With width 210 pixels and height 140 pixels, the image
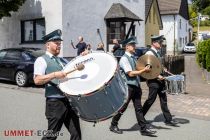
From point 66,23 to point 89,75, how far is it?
1567cm

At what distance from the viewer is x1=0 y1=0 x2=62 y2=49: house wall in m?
20.2

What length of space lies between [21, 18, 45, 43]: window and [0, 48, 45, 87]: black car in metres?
6.15

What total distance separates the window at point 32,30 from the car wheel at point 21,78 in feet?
23.8

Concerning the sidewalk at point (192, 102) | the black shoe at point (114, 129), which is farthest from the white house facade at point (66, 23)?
the black shoe at point (114, 129)

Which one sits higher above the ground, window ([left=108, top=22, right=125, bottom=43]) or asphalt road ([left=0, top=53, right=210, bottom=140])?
window ([left=108, top=22, right=125, bottom=43])

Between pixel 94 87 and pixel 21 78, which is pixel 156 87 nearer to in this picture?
pixel 94 87

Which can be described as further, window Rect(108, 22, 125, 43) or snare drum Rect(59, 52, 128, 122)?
window Rect(108, 22, 125, 43)

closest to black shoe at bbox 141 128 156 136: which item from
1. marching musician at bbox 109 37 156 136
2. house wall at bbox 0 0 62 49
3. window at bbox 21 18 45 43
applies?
marching musician at bbox 109 37 156 136

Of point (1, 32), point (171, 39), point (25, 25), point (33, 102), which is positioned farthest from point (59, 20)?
point (171, 39)

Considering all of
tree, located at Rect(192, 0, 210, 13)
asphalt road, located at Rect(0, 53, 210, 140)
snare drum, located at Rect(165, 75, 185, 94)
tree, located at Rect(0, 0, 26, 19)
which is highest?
tree, located at Rect(192, 0, 210, 13)

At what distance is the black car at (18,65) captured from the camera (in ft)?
46.4

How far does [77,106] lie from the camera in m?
4.77

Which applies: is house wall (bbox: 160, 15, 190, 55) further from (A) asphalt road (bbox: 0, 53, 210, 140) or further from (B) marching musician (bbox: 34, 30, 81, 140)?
(B) marching musician (bbox: 34, 30, 81, 140)

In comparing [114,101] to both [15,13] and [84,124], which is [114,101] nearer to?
[84,124]
